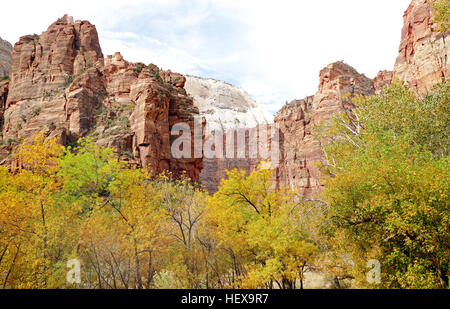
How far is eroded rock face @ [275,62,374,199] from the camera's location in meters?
77.0

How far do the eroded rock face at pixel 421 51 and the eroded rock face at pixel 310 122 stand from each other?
598 inches

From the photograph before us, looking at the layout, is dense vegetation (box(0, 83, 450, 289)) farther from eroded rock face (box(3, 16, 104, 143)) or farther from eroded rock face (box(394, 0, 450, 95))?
eroded rock face (box(394, 0, 450, 95))

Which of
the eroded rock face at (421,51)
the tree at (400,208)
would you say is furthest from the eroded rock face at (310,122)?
the tree at (400,208)

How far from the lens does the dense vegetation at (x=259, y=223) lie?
11.4 m

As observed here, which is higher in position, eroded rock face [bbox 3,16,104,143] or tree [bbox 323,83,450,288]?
eroded rock face [bbox 3,16,104,143]

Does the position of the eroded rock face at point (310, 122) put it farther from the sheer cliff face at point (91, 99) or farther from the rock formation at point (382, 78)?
the sheer cliff face at point (91, 99)

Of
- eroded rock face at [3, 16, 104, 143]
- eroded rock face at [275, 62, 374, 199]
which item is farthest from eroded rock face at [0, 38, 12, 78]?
eroded rock face at [275, 62, 374, 199]

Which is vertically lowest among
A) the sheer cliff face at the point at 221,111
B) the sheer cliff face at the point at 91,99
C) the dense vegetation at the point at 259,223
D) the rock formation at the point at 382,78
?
the dense vegetation at the point at 259,223

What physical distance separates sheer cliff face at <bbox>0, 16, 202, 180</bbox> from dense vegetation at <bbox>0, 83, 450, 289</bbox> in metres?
21.1

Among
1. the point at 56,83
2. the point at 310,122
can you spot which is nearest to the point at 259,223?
the point at 56,83

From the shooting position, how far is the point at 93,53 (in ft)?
185

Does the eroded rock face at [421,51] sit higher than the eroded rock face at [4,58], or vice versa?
the eroded rock face at [4,58]

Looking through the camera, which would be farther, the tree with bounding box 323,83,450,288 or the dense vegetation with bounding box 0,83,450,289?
the dense vegetation with bounding box 0,83,450,289
